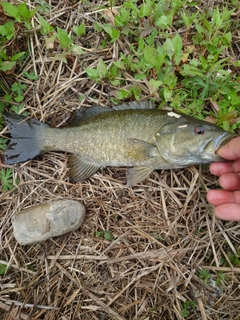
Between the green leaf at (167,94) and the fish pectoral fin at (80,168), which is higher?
the green leaf at (167,94)

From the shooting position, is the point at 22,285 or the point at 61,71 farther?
the point at 61,71

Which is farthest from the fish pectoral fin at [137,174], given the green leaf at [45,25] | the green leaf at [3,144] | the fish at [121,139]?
the green leaf at [45,25]

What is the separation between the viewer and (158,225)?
379 centimetres

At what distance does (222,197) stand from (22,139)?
240cm

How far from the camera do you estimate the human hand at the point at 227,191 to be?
327 centimetres

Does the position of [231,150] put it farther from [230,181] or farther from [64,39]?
[64,39]

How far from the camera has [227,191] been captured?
11.4 ft

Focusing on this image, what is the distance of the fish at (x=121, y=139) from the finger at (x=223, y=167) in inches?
6.2

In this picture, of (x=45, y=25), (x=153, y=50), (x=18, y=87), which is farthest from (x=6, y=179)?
(x=153, y=50)

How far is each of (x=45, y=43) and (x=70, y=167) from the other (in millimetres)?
1594

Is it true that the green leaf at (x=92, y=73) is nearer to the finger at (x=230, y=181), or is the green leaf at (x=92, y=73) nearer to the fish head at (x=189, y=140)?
the fish head at (x=189, y=140)

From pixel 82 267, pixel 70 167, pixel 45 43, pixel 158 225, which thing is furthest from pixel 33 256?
pixel 45 43

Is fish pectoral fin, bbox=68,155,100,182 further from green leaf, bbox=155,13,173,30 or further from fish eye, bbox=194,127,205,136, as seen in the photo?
green leaf, bbox=155,13,173,30

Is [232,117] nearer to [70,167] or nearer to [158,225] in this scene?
[158,225]
